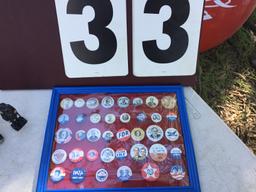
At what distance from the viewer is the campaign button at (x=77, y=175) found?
85 cm

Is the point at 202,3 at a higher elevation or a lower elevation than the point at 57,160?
higher

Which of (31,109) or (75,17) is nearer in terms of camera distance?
(75,17)

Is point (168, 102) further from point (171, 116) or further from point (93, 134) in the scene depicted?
point (93, 134)

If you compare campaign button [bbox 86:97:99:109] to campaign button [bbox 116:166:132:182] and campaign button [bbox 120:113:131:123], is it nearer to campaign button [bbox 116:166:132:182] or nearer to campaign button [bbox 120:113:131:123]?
campaign button [bbox 120:113:131:123]

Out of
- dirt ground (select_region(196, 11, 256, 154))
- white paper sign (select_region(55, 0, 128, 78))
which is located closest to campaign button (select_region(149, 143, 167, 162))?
white paper sign (select_region(55, 0, 128, 78))

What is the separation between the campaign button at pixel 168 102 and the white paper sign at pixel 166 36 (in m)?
0.06

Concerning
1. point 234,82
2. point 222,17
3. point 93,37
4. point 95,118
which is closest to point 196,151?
point 95,118

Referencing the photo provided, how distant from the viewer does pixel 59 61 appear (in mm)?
985

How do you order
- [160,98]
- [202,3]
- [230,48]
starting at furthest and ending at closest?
[230,48] < [160,98] < [202,3]

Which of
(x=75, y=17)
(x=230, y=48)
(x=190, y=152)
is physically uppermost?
(x=75, y=17)

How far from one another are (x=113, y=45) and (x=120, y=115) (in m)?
0.18

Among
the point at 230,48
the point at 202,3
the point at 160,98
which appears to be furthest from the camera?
the point at 230,48

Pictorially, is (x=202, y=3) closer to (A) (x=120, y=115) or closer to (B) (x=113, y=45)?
(B) (x=113, y=45)

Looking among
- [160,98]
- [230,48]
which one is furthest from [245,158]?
[230,48]
